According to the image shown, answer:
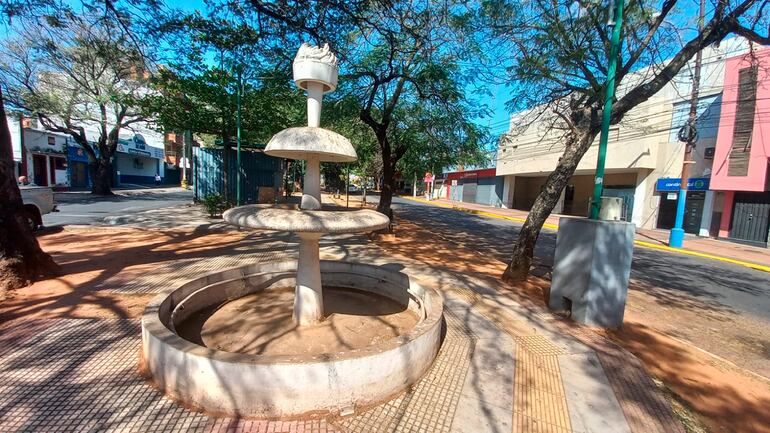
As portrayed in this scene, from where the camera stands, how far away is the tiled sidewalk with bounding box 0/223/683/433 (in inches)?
93.6

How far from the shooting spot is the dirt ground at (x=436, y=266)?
3.13 meters

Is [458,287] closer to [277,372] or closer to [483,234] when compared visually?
[277,372]

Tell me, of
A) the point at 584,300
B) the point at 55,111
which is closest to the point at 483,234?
the point at 584,300

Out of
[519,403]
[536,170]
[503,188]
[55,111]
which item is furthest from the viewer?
[503,188]

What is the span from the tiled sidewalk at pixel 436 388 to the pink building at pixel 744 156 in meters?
15.2

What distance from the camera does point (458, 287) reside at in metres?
5.76

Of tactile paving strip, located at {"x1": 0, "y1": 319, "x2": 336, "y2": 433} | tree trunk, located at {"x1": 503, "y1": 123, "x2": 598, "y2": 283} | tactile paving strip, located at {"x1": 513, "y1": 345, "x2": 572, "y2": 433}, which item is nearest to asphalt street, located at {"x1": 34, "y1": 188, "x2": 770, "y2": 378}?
tree trunk, located at {"x1": 503, "y1": 123, "x2": 598, "y2": 283}

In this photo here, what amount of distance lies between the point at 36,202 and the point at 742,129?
24.8 metres

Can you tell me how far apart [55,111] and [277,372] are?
23714mm

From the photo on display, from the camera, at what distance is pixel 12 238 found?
4.78m

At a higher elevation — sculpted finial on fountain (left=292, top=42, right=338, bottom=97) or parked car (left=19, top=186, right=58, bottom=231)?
sculpted finial on fountain (left=292, top=42, right=338, bottom=97)

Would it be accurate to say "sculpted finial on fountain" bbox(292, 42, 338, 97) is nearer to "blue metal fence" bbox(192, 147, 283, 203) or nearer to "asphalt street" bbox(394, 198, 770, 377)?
"asphalt street" bbox(394, 198, 770, 377)

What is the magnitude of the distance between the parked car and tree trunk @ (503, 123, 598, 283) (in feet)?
37.8

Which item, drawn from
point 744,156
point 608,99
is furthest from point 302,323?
point 744,156
